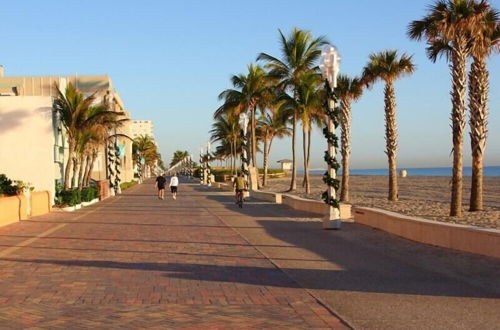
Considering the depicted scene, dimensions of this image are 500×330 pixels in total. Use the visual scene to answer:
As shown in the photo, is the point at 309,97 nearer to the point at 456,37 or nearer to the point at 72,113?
the point at 72,113

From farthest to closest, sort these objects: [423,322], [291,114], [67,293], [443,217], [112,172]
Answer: [112,172]
[291,114]
[443,217]
[67,293]
[423,322]

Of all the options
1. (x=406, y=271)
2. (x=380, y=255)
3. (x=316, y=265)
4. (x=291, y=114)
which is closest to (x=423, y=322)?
(x=406, y=271)

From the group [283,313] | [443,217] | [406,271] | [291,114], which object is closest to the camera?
[283,313]

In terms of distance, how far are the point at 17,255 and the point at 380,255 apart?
6.55 meters

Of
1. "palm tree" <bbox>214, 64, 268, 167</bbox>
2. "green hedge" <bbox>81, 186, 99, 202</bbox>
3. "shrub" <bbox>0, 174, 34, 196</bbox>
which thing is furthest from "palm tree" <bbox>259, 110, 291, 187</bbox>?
"shrub" <bbox>0, 174, 34, 196</bbox>

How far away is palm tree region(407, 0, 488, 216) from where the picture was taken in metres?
19.8

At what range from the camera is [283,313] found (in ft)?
23.4

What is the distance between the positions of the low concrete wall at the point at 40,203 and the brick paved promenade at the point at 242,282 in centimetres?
830

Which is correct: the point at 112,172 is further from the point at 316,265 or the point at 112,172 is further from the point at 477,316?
the point at 477,316

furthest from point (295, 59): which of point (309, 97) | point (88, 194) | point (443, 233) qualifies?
point (443, 233)

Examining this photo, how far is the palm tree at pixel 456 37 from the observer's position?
19781mm

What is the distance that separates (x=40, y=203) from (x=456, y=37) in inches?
615

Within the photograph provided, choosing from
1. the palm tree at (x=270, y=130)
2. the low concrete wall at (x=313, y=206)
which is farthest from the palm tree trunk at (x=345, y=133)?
the palm tree at (x=270, y=130)

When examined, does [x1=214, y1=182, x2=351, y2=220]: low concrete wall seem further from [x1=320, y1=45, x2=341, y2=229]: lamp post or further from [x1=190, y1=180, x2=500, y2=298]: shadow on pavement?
[x1=190, y1=180, x2=500, y2=298]: shadow on pavement
